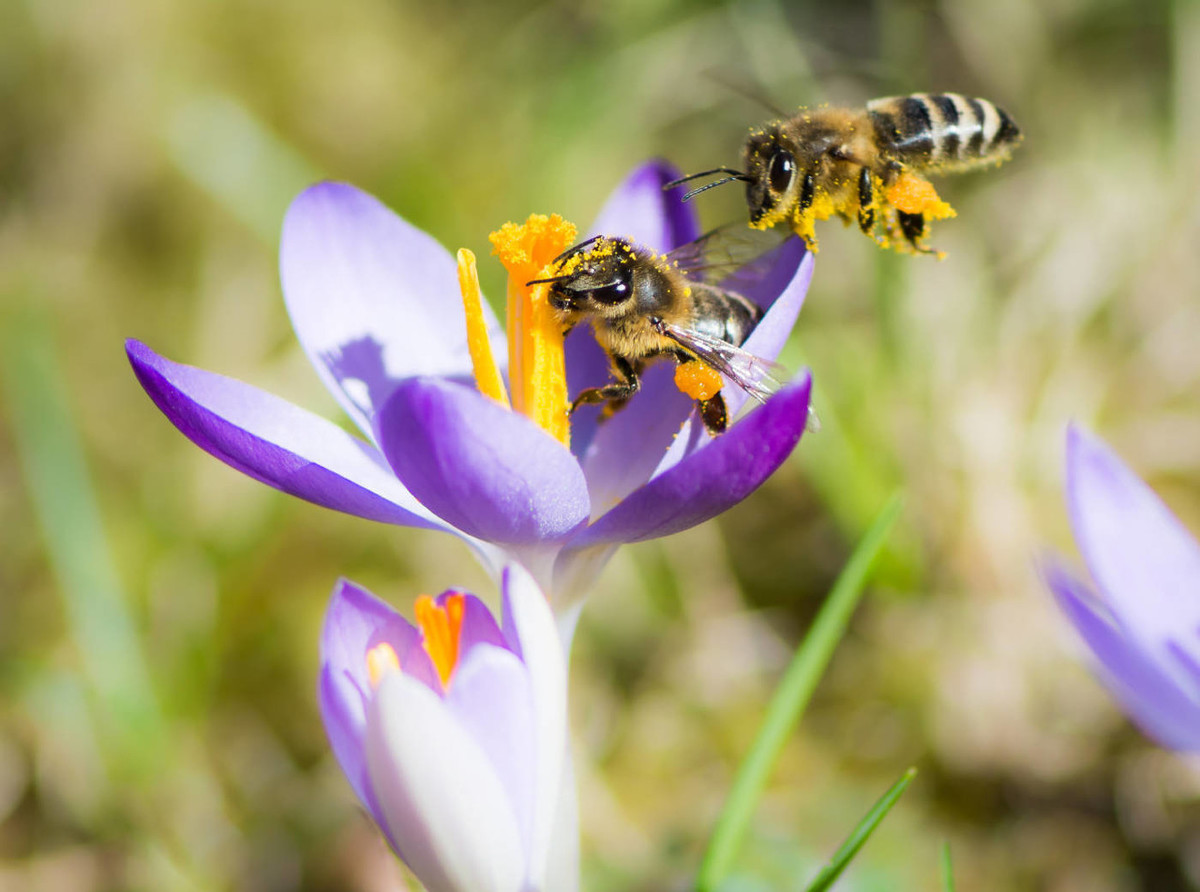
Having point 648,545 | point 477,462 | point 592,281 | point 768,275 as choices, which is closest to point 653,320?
point 592,281

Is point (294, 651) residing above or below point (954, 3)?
below

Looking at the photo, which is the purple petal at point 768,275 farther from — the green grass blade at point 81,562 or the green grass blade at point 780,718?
the green grass blade at point 81,562

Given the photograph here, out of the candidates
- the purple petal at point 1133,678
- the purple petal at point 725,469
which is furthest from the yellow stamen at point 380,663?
the purple petal at point 1133,678

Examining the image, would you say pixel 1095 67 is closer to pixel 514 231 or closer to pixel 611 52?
pixel 611 52

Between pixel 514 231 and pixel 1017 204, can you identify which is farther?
pixel 1017 204

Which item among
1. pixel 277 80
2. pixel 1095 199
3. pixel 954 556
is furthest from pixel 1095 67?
pixel 277 80

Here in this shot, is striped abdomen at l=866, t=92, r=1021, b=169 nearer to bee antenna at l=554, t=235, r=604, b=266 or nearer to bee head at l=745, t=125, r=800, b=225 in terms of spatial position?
bee head at l=745, t=125, r=800, b=225
